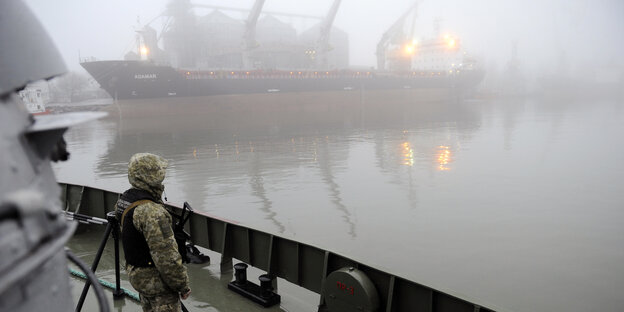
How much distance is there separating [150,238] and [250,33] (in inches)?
1995

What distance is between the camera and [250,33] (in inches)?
1975

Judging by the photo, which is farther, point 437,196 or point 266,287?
point 437,196

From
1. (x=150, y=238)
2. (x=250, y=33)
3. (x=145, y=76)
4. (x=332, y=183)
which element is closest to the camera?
(x=150, y=238)

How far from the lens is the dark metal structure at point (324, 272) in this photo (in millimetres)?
3920

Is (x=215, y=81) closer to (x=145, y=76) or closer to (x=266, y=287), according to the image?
(x=145, y=76)

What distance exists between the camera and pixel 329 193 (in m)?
11.4

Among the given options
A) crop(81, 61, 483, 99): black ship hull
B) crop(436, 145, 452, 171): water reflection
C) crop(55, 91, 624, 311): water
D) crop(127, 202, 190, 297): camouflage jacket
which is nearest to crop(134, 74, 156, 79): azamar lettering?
crop(81, 61, 483, 99): black ship hull

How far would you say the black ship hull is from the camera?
37406mm

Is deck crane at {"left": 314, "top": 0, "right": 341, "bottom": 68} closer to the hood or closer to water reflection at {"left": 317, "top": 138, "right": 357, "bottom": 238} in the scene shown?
water reflection at {"left": 317, "top": 138, "right": 357, "bottom": 238}

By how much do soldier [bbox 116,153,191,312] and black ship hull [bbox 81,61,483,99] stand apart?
38.6m

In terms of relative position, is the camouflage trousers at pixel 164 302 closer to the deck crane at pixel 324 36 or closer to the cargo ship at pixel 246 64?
the cargo ship at pixel 246 64

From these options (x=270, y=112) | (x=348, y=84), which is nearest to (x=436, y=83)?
(x=348, y=84)

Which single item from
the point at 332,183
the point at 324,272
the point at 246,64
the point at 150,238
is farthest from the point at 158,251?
the point at 246,64

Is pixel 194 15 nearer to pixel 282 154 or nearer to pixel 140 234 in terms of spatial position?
pixel 282 154
